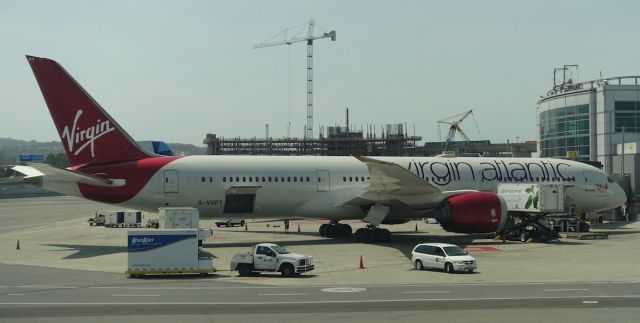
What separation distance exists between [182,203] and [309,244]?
8.15m

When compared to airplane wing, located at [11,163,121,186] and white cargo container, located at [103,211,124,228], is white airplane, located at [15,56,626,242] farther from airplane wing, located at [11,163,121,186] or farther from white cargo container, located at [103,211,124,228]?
white cargo container, located at [103,211,124,228]

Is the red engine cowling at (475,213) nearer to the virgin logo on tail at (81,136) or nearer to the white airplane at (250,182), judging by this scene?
the white airplane at (250,182)

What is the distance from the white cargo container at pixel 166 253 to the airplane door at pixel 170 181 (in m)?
12.2

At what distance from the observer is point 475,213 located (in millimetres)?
41312

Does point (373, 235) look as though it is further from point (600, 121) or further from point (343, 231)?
point (600, 121)

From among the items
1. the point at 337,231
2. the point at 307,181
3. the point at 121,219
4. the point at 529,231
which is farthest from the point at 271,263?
the point at 121,219

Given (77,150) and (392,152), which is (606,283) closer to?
(77,150)

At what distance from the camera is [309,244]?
44.1 m

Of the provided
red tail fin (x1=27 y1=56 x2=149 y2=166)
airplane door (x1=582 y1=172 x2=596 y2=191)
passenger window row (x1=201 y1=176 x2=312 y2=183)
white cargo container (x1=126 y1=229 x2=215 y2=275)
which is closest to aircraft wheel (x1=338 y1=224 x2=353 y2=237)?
passenger window row (x1=201 y1=176 x2=312 y2=183)

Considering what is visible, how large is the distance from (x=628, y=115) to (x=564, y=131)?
8.31 m

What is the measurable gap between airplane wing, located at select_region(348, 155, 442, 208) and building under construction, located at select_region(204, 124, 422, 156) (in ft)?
282

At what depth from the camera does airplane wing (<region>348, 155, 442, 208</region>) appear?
1610 inches

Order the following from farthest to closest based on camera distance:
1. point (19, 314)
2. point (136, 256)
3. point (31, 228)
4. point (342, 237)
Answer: point (31, 228), point (342, 237), point (136, 256), point (19, 314)

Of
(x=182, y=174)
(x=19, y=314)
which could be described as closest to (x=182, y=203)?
(x=182, y=174)
